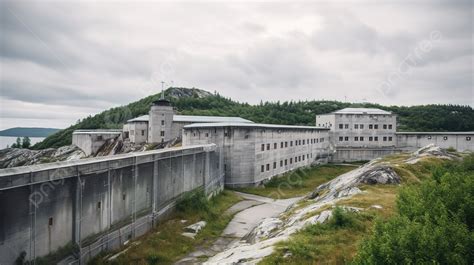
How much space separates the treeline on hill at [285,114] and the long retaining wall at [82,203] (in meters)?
98.2

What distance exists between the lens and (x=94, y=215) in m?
15.0

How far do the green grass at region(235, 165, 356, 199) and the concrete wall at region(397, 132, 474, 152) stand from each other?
18172mm

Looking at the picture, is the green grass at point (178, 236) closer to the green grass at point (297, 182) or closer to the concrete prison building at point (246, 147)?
the concrete prison building at point (246, 147)

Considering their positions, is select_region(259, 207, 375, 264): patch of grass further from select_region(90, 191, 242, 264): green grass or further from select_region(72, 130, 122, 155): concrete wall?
select_region(72, 130, 122, 155): concrete wall

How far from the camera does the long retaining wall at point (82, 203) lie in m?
11.1

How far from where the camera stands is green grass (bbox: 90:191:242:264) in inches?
642

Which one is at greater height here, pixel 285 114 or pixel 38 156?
pixel 285 114

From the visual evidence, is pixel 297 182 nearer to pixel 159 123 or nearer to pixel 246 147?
pixel 246 147

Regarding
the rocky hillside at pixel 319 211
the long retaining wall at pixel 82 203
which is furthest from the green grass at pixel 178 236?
the rocky hillside at pixel 319 211

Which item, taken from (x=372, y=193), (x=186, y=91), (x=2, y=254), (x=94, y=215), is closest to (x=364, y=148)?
(x=372, y=193)

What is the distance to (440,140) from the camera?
62188 millimetres

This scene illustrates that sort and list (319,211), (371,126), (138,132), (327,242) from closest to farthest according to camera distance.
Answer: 1. (327,242)
2. (319,211)
3. (371,126)
4. (138,132)

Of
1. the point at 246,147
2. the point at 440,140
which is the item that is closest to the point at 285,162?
the point at 246,147

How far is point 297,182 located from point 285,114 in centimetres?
8783
